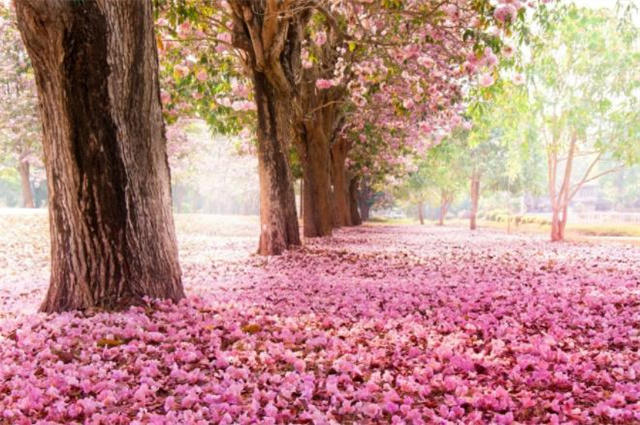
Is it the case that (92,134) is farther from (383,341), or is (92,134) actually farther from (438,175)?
(438,175)

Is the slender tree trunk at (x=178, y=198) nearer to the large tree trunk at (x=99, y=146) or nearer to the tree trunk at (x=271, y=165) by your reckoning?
the tree trunk at (x=271, y=165)

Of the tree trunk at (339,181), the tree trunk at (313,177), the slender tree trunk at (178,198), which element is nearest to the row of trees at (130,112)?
the tree trunk at (313,177)

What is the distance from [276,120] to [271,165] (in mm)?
1208

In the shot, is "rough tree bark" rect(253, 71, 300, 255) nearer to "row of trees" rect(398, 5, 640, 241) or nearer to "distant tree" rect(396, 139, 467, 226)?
"row of trees" rect(398, 5, 640, 241)

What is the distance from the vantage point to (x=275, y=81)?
13430 mm

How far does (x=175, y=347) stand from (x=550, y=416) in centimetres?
346

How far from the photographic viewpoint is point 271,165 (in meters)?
13.6

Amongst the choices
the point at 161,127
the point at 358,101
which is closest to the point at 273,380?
the point at 161,127

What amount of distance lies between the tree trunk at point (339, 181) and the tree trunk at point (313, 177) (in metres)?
6.77

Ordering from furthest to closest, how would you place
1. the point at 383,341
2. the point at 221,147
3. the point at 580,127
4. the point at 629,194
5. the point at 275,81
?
1. the point at 629,194
2. the point at 221,147
3. the point at 580,127
4. the point at 275,81
5. the point at 383,341

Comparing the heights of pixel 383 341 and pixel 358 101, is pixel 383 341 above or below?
below

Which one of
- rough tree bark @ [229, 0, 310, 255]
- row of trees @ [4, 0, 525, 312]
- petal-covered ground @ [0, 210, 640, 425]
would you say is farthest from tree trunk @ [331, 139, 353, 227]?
petal-covered ground @ [0, 210, 640, 425]

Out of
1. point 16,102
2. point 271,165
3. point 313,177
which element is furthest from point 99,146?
point 16,102

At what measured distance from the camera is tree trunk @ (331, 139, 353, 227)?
2770cm
